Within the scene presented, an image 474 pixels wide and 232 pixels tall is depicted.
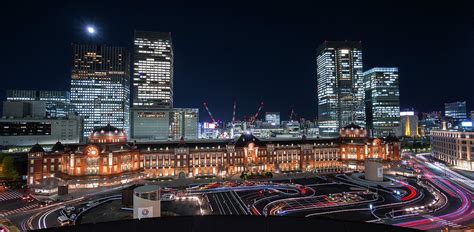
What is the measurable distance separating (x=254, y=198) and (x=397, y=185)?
42.3 metres

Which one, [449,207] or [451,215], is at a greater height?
[449,207]

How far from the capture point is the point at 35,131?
130 meters

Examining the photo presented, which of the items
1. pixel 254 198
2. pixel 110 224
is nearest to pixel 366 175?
pixel 254 198

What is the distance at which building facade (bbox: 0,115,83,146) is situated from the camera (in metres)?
124

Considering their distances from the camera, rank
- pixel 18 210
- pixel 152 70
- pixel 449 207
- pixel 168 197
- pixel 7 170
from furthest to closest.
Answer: pixel 152 70 < pixel 7 170 < pixel 168 197 < pixel 18 210 < pixel 449 207

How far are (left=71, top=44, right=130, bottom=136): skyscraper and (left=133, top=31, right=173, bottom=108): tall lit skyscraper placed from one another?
1678 centimetres

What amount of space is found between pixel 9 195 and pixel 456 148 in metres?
144

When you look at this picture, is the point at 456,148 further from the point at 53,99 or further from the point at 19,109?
the point at 53,99

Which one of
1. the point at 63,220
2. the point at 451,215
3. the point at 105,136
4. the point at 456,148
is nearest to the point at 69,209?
the point at 63,220

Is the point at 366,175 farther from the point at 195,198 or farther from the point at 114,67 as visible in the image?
the point at 114,67

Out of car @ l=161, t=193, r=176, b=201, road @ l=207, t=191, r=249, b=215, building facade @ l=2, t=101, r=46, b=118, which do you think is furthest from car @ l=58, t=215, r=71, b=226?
building facade @ l=2, t=101, r=46, b=118

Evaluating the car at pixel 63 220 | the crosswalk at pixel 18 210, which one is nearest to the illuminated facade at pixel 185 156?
the crosswalk at pixel 18 210

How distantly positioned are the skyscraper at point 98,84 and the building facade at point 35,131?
39.1 m

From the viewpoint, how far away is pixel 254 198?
64.9 meters
